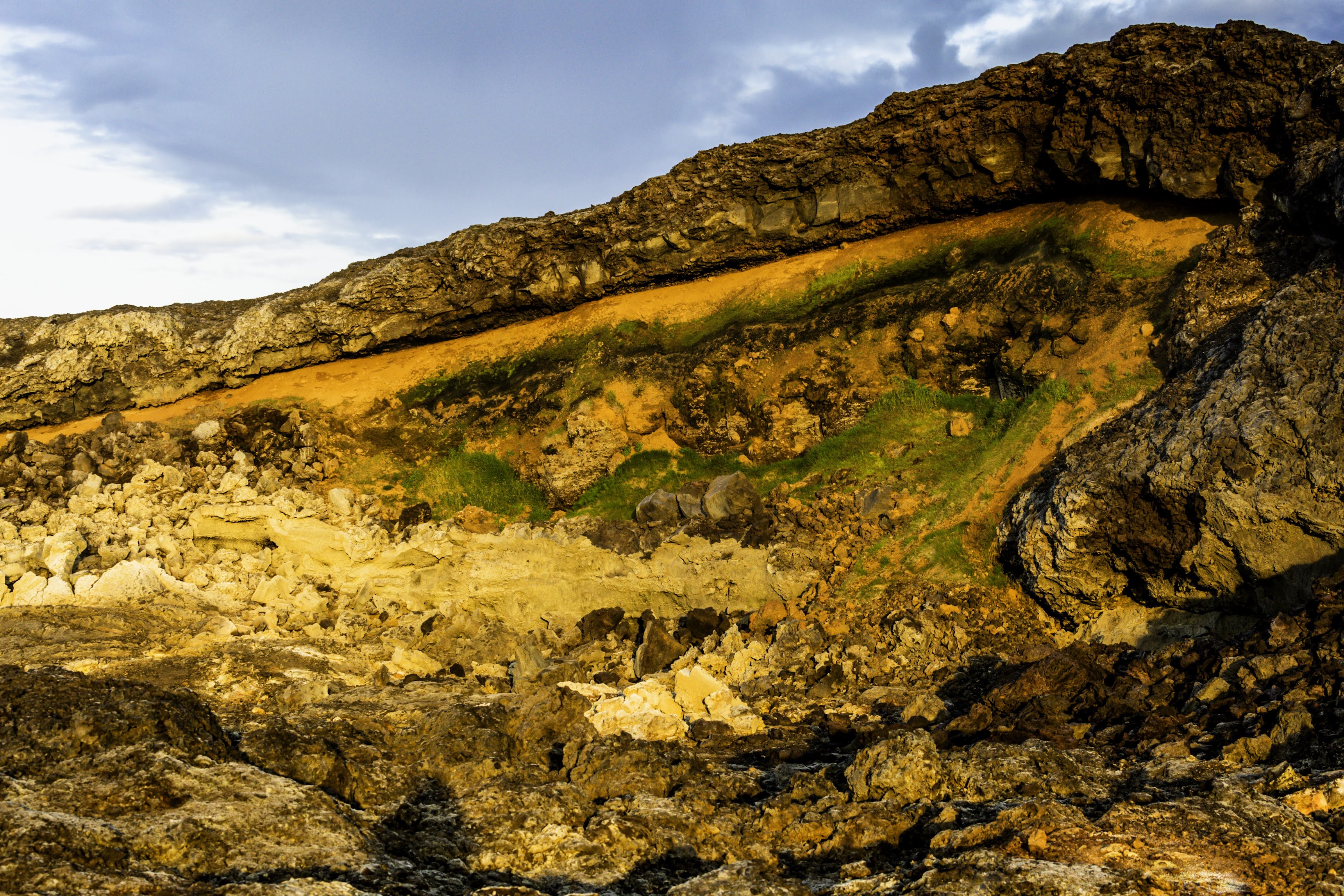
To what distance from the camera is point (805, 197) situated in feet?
60.5

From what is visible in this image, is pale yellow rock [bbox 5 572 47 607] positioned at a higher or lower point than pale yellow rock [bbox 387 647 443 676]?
higher

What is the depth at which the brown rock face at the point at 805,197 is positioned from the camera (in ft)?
48.1

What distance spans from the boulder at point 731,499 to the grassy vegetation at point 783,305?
356 cm

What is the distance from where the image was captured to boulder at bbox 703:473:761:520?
15.6m

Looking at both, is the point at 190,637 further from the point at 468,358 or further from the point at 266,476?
the point at 468,358

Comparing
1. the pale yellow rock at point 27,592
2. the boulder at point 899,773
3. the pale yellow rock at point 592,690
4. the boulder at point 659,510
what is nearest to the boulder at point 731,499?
the boulder at point 659,510

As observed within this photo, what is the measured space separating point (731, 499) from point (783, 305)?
14.8ft

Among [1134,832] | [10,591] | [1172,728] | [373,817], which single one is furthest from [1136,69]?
[10,591]

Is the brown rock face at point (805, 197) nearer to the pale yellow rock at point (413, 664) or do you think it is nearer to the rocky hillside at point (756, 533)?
the rocky hillside at point (756, 533)

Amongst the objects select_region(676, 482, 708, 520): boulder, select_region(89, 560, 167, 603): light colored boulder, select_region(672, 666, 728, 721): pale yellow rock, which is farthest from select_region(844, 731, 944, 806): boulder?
select_region(89, 560, 167, 603): light colored boulder

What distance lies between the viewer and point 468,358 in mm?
20156

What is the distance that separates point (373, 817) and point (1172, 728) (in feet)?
22.9

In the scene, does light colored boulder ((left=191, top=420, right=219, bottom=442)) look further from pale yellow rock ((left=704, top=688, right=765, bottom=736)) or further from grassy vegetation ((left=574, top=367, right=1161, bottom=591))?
pale yellow rock ((left=704, top=688, right=765, bottom=736))

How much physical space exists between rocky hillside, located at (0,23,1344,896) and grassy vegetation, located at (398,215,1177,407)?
0.34 ft
